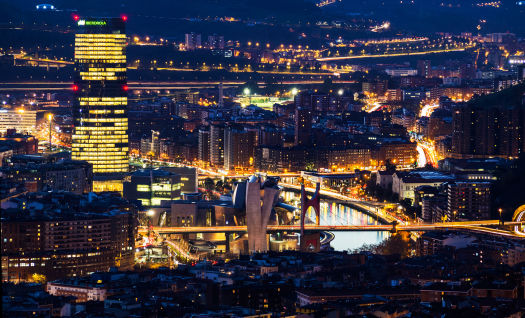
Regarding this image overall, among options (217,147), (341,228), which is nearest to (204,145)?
(217,147)

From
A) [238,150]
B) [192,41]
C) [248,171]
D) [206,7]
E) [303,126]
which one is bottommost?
[248,171]

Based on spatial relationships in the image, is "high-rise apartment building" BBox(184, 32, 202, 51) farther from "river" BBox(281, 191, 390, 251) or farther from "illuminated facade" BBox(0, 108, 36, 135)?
"river" BBox(281, 191, 390, 251)

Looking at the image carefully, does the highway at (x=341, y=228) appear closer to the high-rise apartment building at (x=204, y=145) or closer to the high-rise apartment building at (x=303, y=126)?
the high-rise apartment building at (x=204, y=145)

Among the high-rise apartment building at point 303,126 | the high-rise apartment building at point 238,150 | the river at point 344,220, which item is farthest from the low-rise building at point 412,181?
the high-rise apartment building at point 303,126

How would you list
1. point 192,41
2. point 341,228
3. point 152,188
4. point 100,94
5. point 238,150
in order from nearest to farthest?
point 341,228, point 152,188, point 100,94, point 238,150, point 192,41

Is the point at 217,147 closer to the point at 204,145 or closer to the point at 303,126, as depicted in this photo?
the point at 204,145

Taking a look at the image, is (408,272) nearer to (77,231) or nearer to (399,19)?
(77,231)
